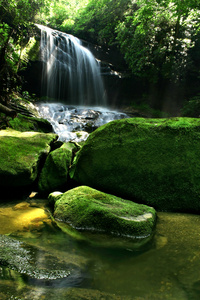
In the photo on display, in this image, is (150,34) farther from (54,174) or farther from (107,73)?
(54,174)

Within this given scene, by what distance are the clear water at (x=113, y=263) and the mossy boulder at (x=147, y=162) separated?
24.7 inches

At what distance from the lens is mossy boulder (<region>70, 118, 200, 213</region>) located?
3738 mm

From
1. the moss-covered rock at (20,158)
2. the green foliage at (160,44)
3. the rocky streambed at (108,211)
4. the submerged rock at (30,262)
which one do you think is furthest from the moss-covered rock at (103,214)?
the green foliage at (160,44)

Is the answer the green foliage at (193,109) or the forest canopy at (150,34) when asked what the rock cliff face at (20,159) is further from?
the green foliage at (193,109)

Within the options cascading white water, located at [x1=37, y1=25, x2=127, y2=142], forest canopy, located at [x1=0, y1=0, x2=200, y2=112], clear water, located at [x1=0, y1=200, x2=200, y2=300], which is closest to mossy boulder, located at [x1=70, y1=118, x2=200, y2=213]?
clear water, located at [x1=0, y1=200, x2=200, y2=300]

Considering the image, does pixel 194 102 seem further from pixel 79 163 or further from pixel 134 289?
pixel 134 289

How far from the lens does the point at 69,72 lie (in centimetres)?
1702

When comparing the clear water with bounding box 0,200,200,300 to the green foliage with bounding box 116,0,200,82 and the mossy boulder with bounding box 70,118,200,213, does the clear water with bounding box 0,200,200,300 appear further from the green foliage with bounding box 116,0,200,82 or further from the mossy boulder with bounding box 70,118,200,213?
the green foliage with bounding box 116,0,200,82

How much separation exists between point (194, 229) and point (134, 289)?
1611 mm

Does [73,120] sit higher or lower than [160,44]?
lower

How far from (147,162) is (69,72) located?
1510 centimetres

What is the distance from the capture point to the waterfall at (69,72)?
53.1 feet

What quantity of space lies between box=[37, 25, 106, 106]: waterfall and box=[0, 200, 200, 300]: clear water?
49.3ft

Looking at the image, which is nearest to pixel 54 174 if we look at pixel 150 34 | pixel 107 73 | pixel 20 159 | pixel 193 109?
pixel 20 159
